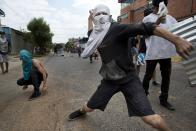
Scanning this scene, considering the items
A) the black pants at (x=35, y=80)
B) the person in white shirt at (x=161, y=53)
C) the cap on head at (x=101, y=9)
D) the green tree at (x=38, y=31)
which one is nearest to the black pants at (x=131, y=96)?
the cap on head at (x=101, y=9)

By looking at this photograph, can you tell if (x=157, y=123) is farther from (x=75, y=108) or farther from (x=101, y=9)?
(x=75, y=108)

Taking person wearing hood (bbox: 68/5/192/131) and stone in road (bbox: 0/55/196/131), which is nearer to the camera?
person wearing hood (bbox: 68/5/192/131)

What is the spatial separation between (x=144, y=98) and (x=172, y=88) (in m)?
3.76

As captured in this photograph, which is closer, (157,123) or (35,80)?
(157,123)

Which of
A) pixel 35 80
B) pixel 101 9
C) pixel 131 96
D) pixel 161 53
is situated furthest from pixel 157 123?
pixel 35 80

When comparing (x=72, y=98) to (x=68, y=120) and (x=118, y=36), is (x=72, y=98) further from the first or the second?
(x=118, y=36)

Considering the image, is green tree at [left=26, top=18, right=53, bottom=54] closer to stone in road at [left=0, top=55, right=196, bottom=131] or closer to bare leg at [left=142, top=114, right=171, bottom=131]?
stone in road at [left=0, top=55, right=196, bottom=131]

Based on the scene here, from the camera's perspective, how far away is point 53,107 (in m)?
4.99

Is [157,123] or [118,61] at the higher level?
[118,61]

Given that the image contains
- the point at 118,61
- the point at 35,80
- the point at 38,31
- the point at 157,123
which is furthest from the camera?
the point at 38,31

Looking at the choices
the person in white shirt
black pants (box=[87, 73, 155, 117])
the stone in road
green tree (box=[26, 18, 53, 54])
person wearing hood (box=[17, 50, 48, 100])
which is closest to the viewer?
black pants (box=[87, 73, 155, 117])

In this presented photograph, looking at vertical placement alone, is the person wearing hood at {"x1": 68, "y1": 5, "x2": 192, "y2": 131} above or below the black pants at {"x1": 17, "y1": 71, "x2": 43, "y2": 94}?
above

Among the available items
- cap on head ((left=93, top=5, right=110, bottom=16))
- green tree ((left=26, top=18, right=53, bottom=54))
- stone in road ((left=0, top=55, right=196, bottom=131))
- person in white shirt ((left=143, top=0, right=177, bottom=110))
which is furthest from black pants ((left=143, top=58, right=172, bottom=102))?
green tree ((left=26, top=18, right=53, bottom=54))

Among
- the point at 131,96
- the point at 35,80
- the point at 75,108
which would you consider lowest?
the point at 75,108
